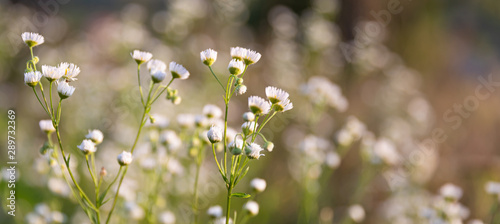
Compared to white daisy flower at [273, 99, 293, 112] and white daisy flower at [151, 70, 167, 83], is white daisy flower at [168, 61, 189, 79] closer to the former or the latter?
white daisy flower at [151, 70, 167, 83]

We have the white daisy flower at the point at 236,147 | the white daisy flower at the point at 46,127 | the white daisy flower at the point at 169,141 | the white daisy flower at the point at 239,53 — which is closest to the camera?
the white daisy flower at the point at 236,147

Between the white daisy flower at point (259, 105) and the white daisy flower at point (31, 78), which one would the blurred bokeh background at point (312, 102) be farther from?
the white daisy flower at point (259, 105)

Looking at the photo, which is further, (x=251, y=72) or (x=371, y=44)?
(x=251, y=72)

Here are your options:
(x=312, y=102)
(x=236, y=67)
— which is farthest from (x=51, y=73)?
(x=312, y=102)

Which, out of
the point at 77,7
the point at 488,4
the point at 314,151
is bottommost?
the point at 314,151

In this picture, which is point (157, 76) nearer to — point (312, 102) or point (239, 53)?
point (239, 53)

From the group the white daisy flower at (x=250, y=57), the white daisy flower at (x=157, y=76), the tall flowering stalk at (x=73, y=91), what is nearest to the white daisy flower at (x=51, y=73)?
the tall flowering stalk at (x=73, y=91)

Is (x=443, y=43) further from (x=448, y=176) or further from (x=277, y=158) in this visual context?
(x=277, y=158)

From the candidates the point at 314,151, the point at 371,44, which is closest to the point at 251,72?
the point at 371,44
